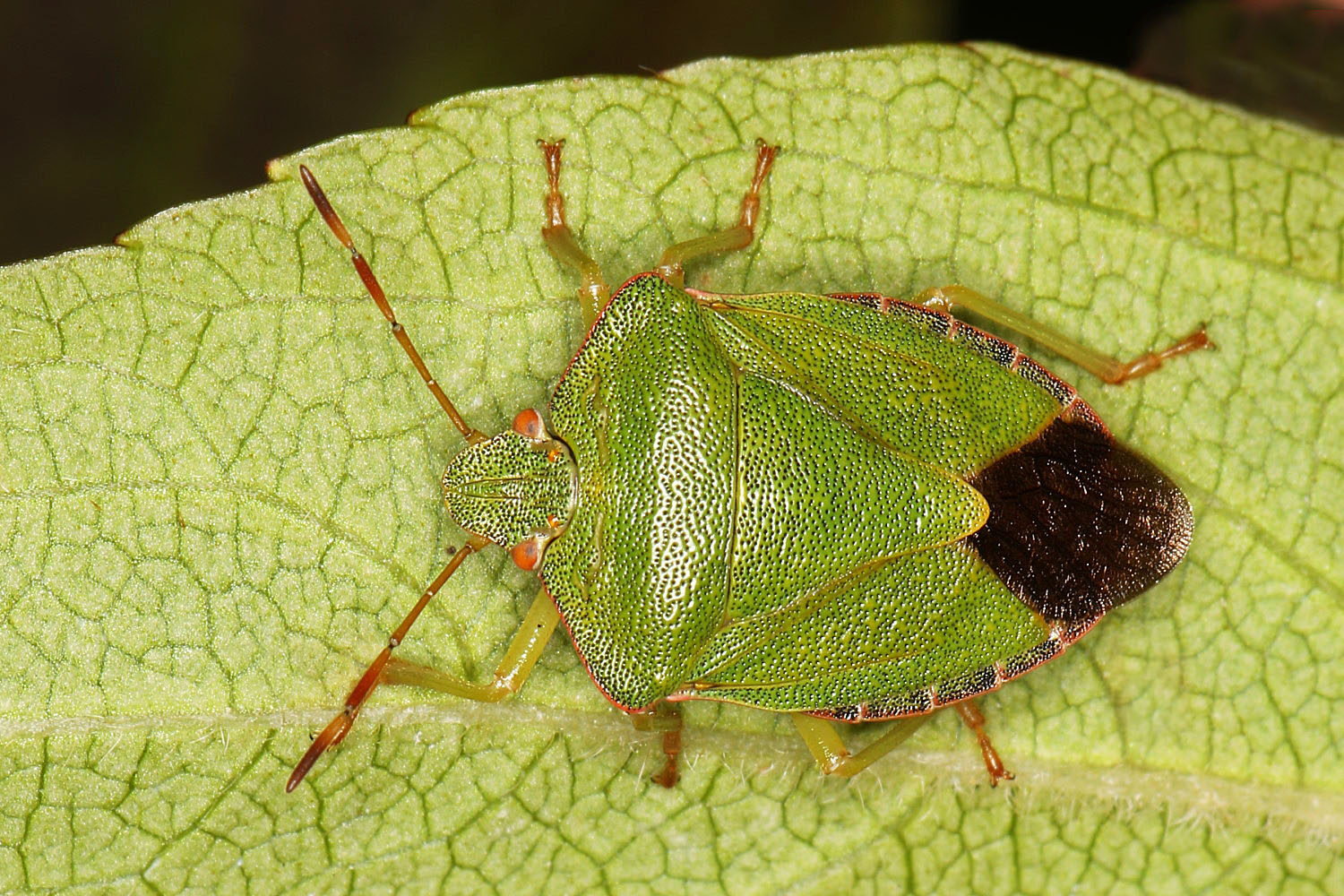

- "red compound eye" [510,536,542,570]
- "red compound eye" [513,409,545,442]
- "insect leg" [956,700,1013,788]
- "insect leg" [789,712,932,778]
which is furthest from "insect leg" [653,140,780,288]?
"insect leg" [956,700,1013,788]

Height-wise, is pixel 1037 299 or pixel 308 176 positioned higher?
pixel 308 176

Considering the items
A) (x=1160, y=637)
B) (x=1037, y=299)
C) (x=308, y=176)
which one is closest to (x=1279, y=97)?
(x=1037, y=299)

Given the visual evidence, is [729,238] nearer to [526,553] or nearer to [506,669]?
[526,553]

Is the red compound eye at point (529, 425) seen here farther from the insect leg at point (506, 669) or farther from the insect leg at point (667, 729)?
the insect leg at point (667, 729)

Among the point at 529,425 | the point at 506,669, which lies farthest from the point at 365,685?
the point at 529,425

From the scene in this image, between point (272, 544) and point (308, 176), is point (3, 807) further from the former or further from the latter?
point (308, 176)

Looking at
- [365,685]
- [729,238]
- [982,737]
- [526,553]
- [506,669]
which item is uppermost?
[729,238]

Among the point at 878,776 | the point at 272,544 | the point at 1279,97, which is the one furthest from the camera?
the point at 1279,97
